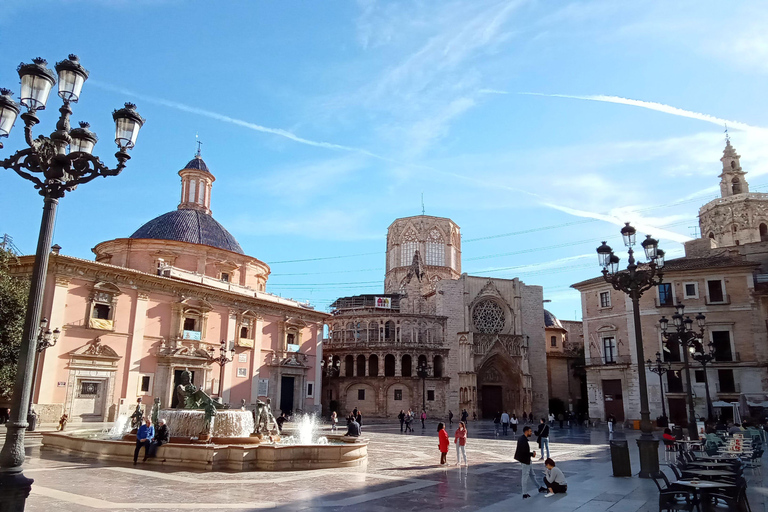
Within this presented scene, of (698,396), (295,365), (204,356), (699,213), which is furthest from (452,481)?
(699,213)

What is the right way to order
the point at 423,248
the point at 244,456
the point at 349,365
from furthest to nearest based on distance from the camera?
the point at 423,248 → the point at 349,365 → the point at 244,456

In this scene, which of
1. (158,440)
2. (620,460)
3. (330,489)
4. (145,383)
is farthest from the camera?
(145,383)

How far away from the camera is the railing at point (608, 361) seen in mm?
36844

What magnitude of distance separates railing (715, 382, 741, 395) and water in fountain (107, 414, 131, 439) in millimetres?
33530

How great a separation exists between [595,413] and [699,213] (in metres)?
41.9

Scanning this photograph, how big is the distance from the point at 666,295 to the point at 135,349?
33.1 m

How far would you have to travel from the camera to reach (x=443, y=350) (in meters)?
47.4

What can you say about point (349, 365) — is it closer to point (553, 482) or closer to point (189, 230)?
point (189, 230)

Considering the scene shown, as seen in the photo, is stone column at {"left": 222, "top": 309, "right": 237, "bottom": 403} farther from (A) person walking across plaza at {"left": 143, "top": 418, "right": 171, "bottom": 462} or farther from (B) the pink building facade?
(A) person walking across plaza at {"left": 143, "top": 418, "right": 171, "bottom": 462}

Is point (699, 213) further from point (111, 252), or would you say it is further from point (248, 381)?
point (111, 252)

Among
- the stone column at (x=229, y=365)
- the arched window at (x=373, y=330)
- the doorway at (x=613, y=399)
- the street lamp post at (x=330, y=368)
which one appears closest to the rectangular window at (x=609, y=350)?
the doorway at (x=613, y=399)

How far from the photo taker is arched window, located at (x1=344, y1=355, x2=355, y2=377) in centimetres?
4630

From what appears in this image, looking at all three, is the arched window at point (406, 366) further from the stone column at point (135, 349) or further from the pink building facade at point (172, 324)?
the stone column at point (135, 349)

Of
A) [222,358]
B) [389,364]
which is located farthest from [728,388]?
[222,358]
